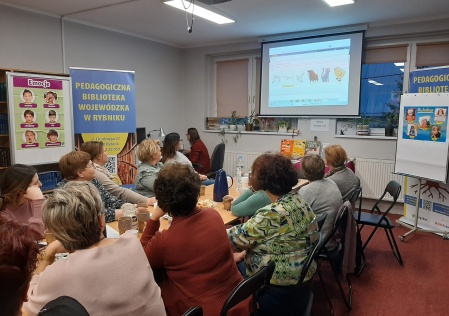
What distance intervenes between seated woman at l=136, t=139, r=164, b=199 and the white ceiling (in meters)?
1.90

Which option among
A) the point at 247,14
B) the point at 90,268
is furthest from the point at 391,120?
the point at 90,268

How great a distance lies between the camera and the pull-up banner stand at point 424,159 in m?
3.88

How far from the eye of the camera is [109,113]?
16.0 feet

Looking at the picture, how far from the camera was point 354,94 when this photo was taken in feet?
17.1

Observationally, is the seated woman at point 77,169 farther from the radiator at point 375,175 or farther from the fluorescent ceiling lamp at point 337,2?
the radiator at point 375,175

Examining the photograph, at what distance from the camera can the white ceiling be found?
13.5 ft

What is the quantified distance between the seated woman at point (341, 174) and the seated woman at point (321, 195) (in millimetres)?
573

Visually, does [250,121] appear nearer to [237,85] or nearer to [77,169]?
[237,85]

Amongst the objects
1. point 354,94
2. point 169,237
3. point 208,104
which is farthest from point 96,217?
point 208,104

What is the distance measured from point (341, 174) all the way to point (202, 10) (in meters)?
2.59

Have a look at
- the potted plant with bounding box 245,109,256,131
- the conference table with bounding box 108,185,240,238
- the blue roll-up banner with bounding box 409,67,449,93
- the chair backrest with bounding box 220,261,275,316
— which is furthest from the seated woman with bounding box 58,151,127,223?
the potted plant with bounding box 245,109,256,131

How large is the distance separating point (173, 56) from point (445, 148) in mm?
4896

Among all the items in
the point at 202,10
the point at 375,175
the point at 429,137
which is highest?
the point at 202,10

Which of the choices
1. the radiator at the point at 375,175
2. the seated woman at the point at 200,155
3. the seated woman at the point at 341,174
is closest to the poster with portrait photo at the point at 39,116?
the seated woman at the point at 200,155
